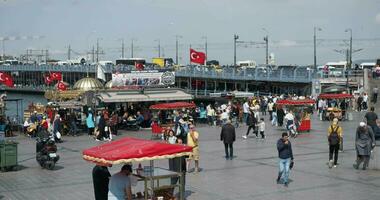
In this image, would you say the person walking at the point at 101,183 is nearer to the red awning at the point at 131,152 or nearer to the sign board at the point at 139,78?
the red awning at the point at 131,152

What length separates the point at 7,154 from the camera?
704 inches

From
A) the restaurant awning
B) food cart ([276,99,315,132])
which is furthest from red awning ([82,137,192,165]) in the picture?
the restaurant awning

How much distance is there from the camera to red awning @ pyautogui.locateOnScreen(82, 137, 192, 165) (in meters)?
10.2

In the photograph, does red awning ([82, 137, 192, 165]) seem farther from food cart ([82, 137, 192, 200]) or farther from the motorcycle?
the motorcycle

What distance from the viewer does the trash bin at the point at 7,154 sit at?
17.8 meters

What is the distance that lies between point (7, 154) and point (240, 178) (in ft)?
24.2

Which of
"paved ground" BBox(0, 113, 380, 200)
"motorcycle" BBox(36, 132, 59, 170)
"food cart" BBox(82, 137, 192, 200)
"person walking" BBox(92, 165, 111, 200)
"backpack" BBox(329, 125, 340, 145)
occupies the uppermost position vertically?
"food cart" BBox(82, 137, 192, 200)

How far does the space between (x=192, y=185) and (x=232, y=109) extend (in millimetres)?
19708

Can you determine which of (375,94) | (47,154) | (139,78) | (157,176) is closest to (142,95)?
(139,78)

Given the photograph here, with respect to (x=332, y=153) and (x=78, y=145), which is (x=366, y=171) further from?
(x=78, y=145)

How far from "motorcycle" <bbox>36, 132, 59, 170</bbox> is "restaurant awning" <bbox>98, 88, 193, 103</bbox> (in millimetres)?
14287

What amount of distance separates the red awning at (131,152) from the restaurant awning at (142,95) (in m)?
22.4

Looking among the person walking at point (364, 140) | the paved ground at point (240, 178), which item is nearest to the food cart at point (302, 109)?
the paved ground at point (240, 178)

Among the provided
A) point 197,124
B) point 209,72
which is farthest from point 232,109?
point 209,72
